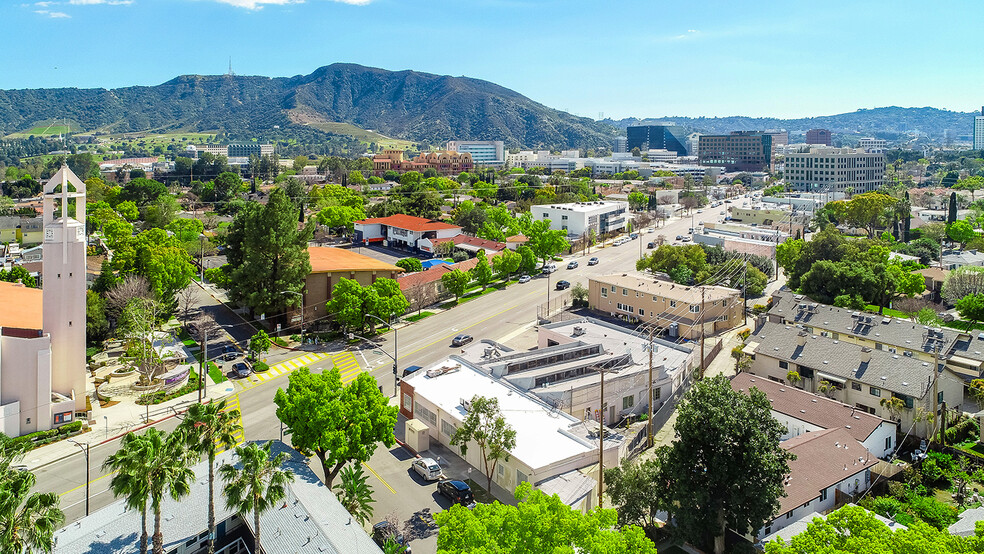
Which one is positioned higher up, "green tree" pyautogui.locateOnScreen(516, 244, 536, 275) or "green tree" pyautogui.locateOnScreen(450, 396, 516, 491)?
"green tree" pyautogui.locateOnScreen(516, 244, 536, 275)

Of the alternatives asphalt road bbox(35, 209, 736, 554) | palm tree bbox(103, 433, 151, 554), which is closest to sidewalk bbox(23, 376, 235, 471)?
asphalt road bbox(35, 209, 736, 554)

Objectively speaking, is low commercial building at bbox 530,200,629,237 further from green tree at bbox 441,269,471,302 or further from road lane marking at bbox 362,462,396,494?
road lane marking at bbox 362,462,396,494

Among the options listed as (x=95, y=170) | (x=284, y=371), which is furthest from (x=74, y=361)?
(x=95, y=170)

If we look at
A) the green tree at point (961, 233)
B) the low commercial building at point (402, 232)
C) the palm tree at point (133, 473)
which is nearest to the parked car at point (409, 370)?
the palm tree at point (133, 473)

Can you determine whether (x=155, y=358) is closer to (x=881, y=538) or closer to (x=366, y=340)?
(x=366, y=340)

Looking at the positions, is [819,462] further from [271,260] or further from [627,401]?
[271,260]

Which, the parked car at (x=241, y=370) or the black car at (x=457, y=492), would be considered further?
the parked car at (x=241, y=370)

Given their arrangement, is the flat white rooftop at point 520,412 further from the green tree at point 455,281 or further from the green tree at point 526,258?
the green tree at point 526,258
